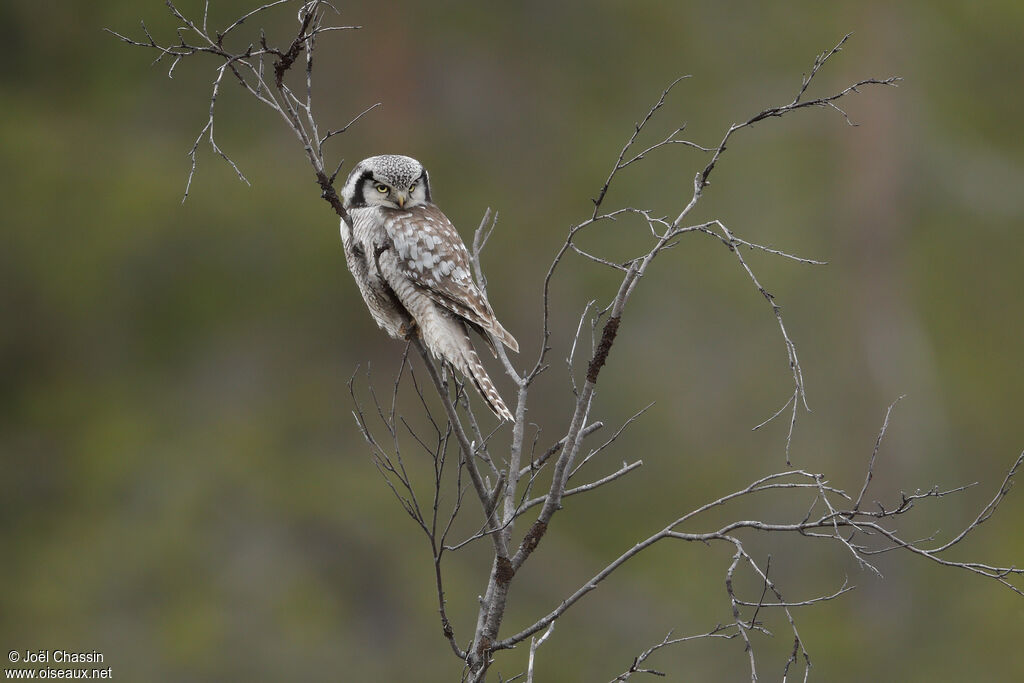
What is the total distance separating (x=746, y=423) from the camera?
1321 cm

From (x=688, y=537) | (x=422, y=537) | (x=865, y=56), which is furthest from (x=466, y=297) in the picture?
(x=865, y=56)

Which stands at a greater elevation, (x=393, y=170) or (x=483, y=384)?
(x=393, y=170)

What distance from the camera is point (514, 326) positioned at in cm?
1241

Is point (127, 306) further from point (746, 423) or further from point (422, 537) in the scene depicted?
point (746, 423)

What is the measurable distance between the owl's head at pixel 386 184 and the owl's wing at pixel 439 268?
0.37ft

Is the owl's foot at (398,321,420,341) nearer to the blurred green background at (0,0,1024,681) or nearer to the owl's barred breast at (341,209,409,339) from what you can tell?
the owl's barred breast at (341,209,409,339)

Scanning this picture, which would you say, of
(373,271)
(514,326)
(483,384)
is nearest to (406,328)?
(373,271)

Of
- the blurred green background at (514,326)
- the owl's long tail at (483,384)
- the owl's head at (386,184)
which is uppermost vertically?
the blurred green background at (514,326)

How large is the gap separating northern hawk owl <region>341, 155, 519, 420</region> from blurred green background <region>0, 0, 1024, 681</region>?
6.98m

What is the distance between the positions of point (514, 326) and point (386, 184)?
295 inches

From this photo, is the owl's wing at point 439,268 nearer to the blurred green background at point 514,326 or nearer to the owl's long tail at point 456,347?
the owl's long tail at point 456,347

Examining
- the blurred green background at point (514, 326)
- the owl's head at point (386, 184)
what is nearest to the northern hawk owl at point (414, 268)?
the owl's head at point (386, 184)

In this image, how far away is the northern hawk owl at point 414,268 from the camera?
4.63 metres

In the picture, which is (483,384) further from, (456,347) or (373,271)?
(373,271)
